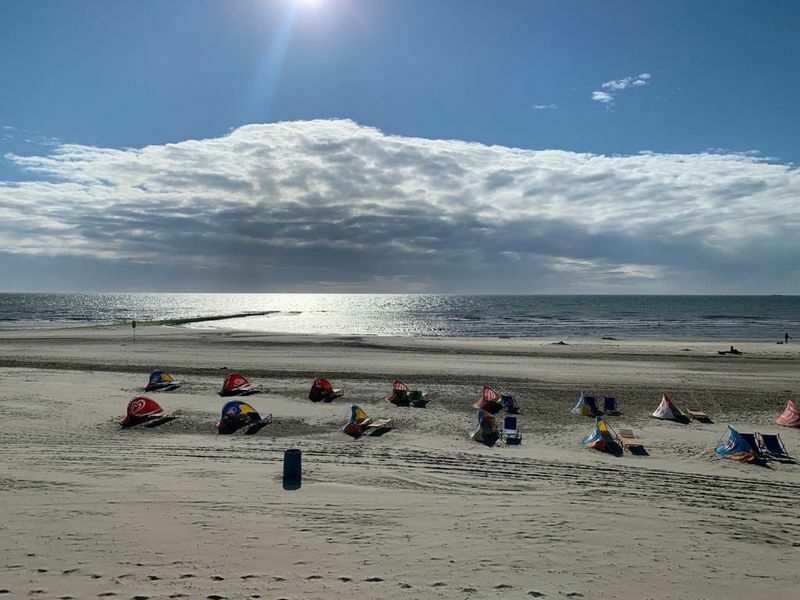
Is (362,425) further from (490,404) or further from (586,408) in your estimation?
(586,408)

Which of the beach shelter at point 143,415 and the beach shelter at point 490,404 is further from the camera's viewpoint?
the beach shelter at point 490,404

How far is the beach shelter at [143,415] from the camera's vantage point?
14.1 m

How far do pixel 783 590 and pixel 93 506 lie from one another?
9677 mm

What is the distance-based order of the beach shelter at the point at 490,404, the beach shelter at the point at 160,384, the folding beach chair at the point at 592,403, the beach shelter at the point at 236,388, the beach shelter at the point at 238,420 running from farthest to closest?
the beach shelter at the point at 160,384 → the beach shelter at the point at 236,388 → the beach shelter at the point at 490,404 → the folding beach chair at the point at 592,403 → the beach shelter at the point at 238,420

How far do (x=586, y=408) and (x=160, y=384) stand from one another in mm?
15431

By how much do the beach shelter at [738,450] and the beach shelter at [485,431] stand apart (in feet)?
16.4

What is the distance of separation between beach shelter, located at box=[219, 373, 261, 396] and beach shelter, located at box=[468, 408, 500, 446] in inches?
365

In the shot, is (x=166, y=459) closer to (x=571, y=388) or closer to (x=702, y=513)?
(x=702, y=513)

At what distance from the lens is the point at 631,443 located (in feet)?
41.0

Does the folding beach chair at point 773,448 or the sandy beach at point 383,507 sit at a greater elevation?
the folding beach chair at point 773,448

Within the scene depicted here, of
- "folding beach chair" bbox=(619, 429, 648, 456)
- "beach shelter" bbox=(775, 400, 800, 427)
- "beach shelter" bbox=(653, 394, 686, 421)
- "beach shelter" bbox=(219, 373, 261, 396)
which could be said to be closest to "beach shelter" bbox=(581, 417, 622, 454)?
"folding beach chair" bbox=(619, 429, 648, 456)

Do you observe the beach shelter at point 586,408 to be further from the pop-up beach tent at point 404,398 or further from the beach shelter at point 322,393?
the beach shelter at point 322,393

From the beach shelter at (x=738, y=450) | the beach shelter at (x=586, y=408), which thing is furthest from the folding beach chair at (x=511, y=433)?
the beach shelter at (x=738, y=450)

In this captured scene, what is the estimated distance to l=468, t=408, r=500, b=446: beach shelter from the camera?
12859 mm
